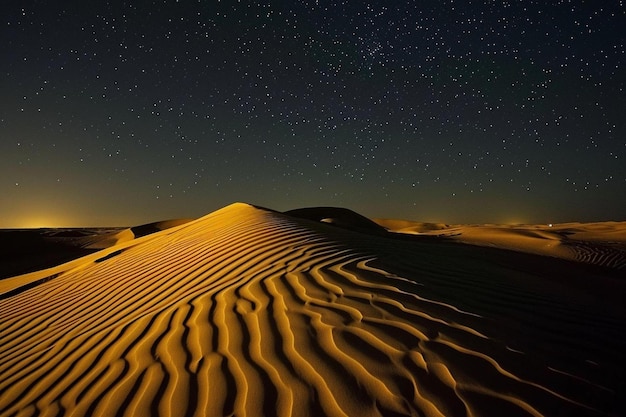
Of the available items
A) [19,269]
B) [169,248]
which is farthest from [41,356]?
[19,269]

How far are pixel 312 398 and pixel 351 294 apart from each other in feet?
4.80

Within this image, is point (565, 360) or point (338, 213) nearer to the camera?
point (565, 360)

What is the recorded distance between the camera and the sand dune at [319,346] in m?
1.98

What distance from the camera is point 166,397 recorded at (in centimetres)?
217

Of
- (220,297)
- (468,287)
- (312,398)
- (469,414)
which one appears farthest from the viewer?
(468,287)

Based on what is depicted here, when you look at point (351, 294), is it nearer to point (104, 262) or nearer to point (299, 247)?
point (299, 247)

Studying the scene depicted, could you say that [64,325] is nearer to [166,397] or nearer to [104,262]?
[166,397]

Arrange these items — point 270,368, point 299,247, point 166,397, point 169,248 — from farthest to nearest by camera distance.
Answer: point 169,248
point 299,247
point 270,368
point 166,397

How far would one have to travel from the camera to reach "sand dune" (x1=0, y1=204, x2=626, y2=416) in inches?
78.0

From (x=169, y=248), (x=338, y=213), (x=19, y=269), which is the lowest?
(x=19, y=269)

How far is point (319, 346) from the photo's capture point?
2516mm

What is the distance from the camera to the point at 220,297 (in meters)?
3.68

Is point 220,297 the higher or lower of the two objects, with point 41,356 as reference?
higher

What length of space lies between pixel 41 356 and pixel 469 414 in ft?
11.4
